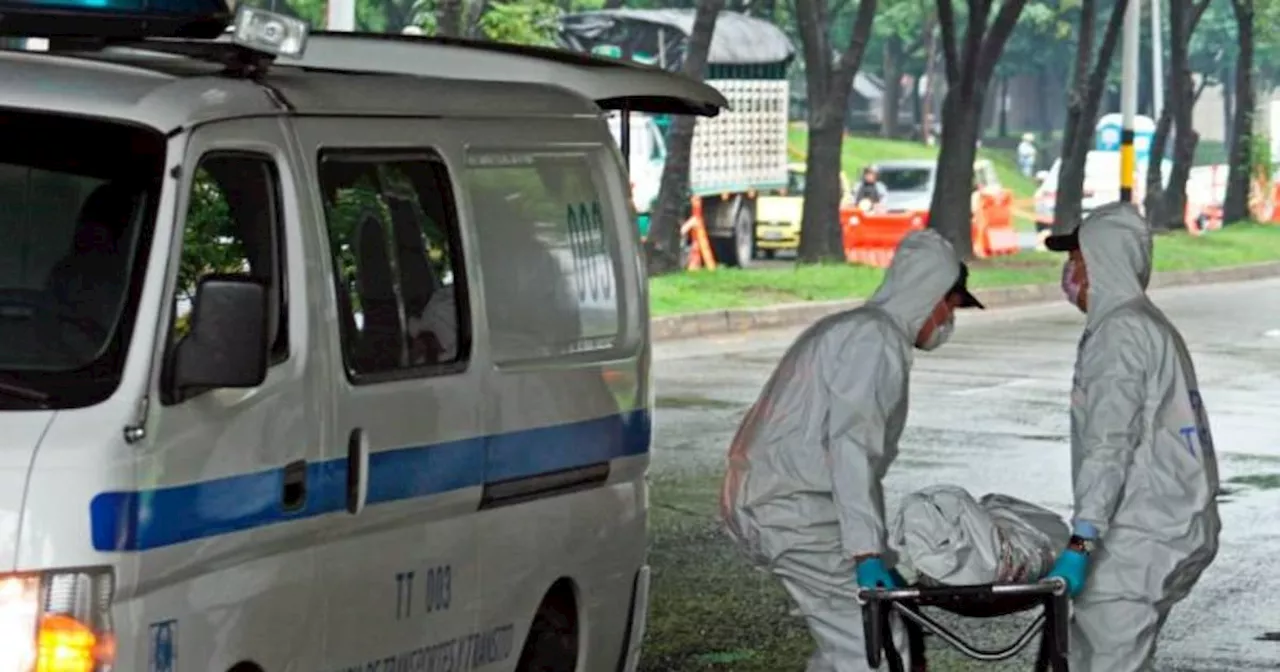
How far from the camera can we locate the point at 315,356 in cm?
643

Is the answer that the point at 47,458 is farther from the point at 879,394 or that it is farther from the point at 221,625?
the point at 879,394

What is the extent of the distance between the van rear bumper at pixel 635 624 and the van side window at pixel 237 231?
7.14 ft

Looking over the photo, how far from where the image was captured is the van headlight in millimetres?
5422

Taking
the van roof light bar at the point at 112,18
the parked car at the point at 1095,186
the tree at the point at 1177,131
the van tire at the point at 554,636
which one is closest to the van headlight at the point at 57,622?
the van roof light bar at the point at 112,18

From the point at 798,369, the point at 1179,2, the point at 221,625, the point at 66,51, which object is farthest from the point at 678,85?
the point at 1179,2

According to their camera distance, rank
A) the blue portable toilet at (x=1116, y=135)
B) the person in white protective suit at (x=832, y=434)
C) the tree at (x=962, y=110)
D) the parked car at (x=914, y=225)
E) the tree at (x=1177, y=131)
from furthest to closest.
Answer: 1. the blue portable toilet at (x=1116, y=135)
2. the tree at (x=1177, y=131)
3. the parked car at (x=914, y=225)
4. the tree at (x=962, y=110)
5. the person in white protective suit at (x=832, y=434)

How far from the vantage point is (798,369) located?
7297mm

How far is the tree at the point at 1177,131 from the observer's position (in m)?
47.0

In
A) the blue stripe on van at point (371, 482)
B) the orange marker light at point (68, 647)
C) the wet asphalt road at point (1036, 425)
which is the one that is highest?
the blue stripe on van at point (371, 482)

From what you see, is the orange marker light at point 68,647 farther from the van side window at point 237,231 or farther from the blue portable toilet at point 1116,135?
the blue portable toilet at point 1116,135

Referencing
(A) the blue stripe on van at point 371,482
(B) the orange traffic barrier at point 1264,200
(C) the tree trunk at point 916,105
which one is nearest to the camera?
(A) the blue stripe on van at point 371,482

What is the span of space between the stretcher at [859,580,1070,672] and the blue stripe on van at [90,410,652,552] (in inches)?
40.1

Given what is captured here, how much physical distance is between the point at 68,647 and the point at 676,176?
2459 cm

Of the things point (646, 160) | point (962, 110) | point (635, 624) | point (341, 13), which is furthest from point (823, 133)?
point (635, 624)
